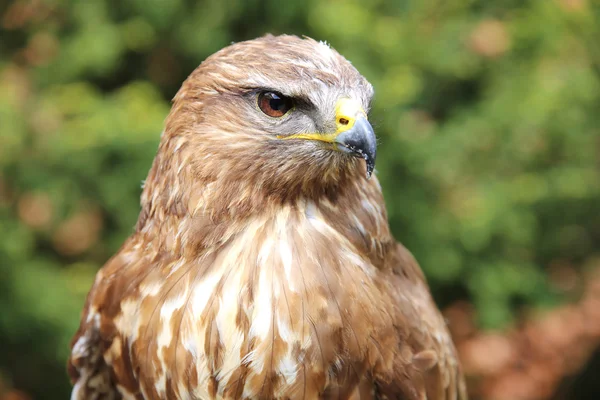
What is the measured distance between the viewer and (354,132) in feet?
6.54

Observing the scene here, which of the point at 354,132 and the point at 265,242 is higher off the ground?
the point at 354,132

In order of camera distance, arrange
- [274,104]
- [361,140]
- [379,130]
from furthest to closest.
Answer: [379,130]
[274,104]
[361,140]

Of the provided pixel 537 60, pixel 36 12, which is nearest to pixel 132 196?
A: pixel 36 12

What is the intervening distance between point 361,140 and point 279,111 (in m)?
0.27

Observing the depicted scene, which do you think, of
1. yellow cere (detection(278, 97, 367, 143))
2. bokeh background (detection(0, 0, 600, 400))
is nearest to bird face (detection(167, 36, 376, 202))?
yellow cere (detection(278, 97, 367, 143))

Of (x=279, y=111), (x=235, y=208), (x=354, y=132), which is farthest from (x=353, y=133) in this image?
(x=235, y=208)

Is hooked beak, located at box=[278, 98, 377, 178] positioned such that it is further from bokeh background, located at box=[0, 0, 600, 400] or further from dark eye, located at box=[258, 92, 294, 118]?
bokeh background, located at box=[0, 0, 600, 400]

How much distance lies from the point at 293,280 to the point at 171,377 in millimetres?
481

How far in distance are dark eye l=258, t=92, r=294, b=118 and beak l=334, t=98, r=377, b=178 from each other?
152mm

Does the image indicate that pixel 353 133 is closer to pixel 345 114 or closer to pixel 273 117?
pixel 345 114

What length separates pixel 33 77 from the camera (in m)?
4.32

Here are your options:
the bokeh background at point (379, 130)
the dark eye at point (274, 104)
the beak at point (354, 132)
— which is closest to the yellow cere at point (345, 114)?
the beak at point (354, 132)

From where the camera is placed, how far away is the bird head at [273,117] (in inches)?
80.0

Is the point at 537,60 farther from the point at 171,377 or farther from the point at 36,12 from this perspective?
the point at 171,377
